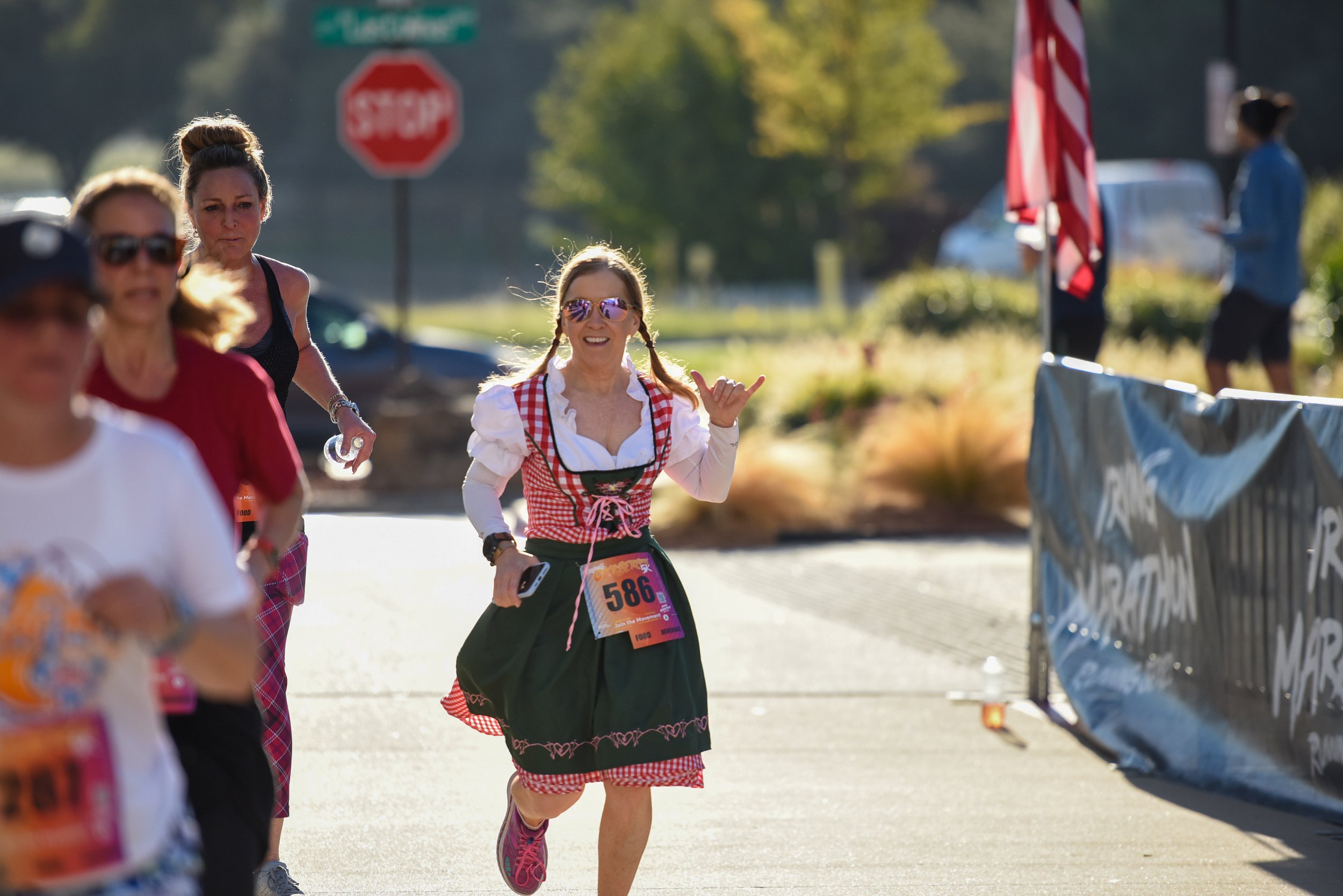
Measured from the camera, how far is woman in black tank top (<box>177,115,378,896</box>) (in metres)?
4.49

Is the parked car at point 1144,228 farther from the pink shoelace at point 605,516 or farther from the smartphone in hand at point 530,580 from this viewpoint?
the smartphone in hand at point 530,580

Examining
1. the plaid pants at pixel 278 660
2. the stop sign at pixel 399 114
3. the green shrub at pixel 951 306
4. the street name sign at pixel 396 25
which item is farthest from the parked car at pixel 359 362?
the plaid pants at pixel 278 660

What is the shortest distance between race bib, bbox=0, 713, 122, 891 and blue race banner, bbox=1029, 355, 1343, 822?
12.6 ft

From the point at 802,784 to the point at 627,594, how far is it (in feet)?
6.27

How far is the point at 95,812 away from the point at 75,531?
1.20 feet

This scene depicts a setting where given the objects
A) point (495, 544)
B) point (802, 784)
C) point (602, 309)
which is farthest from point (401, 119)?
point (495, 544)

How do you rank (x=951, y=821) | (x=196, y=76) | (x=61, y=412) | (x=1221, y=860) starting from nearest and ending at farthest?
1. (x=61, y=412)
2. (x=1221, y=860)
3. (x=951, y=821)
4. (x=196, y=76)

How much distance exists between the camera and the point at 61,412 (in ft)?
7.38

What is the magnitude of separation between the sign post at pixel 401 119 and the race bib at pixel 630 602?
11.2 metres

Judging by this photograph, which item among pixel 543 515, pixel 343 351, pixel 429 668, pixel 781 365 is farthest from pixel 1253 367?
pixel 543 515

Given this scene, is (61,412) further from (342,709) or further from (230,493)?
(342,709)

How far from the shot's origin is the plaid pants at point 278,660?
4461 mm

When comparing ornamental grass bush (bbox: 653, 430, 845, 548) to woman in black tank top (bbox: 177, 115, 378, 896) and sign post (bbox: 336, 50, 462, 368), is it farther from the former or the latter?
woman in black tank top (bbox: 177, 115, 378, 896)

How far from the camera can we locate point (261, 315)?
4613mm
